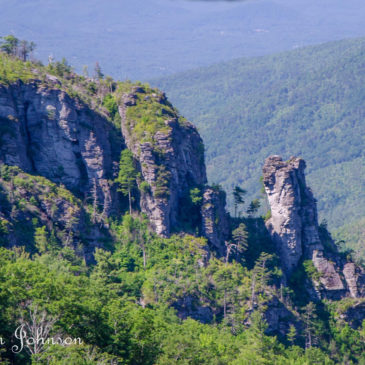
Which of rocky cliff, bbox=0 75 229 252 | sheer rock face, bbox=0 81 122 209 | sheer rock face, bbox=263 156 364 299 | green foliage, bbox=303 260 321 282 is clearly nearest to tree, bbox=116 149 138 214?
rocky cliff, bbox=0 75 229 252

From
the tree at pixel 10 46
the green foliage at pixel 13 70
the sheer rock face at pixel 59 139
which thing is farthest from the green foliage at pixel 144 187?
the tree at pixel 10 46

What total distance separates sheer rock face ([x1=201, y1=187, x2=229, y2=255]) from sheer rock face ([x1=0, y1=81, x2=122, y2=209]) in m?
11.9

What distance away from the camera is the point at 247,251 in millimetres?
102375

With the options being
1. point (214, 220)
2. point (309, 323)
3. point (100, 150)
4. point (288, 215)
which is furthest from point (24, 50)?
point (309, 323)

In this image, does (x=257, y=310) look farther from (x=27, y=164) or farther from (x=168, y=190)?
(x=27, y=164)

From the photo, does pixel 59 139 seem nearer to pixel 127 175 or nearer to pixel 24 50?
pixel 127 175

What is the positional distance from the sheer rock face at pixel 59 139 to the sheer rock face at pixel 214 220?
470 inches

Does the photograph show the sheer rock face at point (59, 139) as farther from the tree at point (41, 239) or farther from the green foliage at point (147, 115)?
the tree at point (41, 239)

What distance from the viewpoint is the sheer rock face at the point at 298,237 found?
104750mm

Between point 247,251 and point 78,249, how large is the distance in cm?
2331

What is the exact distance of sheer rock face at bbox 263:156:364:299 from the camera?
105 meters

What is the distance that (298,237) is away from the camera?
347 ft

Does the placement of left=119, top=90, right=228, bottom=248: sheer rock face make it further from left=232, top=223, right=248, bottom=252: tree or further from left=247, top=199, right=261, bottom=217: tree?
left=247, top=199, right=261, bottom=217: tree

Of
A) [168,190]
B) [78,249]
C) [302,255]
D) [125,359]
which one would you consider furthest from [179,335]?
[302,255]
